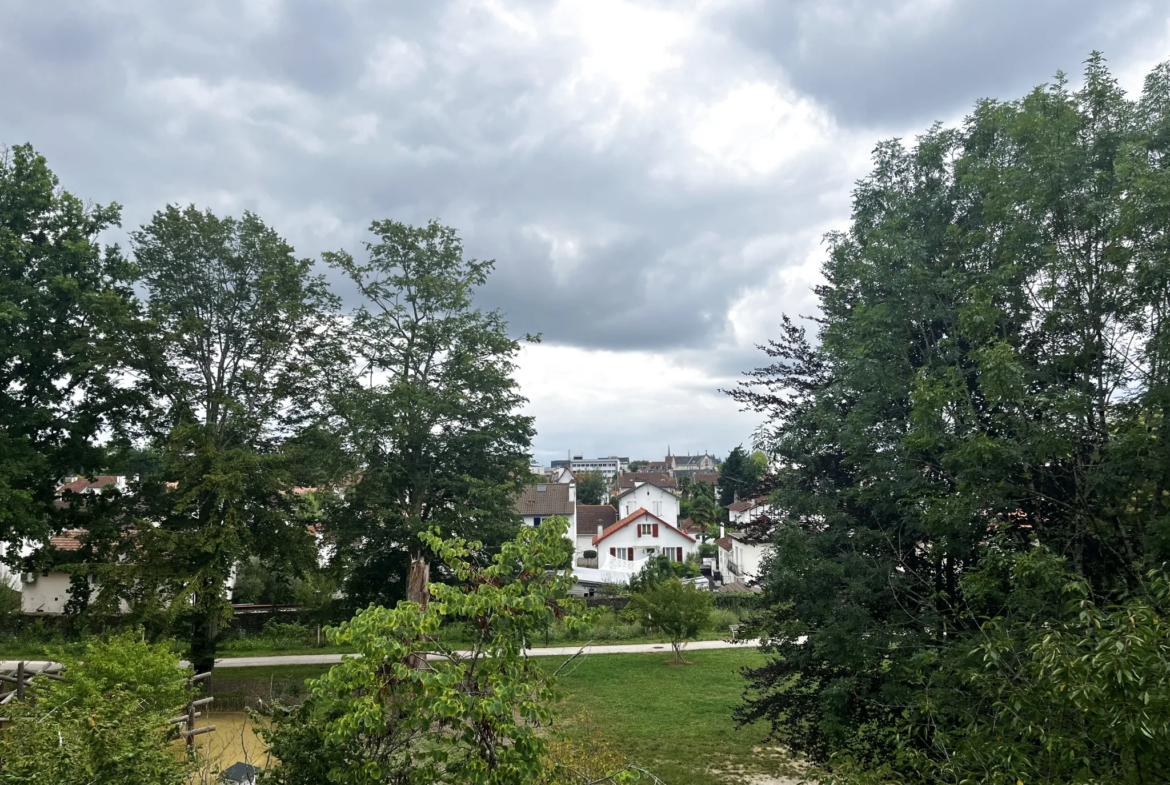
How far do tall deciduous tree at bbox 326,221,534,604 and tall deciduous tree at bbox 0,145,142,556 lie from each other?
5.25 metres

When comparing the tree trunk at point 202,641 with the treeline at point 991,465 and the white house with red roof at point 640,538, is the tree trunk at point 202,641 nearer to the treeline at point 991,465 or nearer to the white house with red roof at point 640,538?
the treeline at point 991,465

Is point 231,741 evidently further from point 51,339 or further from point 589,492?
Answer: point 589,492

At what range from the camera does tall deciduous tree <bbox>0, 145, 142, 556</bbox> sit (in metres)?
14.3

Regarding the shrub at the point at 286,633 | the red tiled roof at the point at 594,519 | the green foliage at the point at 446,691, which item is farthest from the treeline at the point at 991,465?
the red tiled roof at the point at 594,519

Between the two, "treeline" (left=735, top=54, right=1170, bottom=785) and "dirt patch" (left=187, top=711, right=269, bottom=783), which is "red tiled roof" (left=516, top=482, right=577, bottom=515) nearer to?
"dirt patch" (left=187, top=711, right=269, bottom=783)

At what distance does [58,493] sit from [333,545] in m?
6.66

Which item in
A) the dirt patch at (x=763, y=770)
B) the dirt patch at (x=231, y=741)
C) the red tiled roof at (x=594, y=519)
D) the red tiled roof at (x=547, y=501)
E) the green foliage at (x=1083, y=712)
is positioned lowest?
the dirt patch at (x=763, y=770)

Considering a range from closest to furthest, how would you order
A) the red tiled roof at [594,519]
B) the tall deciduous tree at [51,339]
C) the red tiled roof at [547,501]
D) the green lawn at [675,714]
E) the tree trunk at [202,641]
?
the green lawn at [675,714] < the tall deciduous tree at [51,339] < the tree trunk at [202,641] < the red tiled roof at [547,501] < the red tiled roof at [594,519]

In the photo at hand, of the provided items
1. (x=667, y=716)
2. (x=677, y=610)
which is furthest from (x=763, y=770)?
(x=677, y=610)

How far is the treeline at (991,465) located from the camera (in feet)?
16.0

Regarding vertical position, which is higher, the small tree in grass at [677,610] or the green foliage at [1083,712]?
the green foliage at [1083,712]

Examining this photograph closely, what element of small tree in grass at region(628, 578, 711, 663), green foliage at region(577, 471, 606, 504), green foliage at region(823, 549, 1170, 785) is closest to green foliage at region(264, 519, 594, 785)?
green foliage at region(823, 549, 1170, 785)

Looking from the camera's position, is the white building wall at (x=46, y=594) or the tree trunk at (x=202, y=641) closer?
the tree trunk at (x=202, y=641)

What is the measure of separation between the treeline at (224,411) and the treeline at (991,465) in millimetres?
9992
